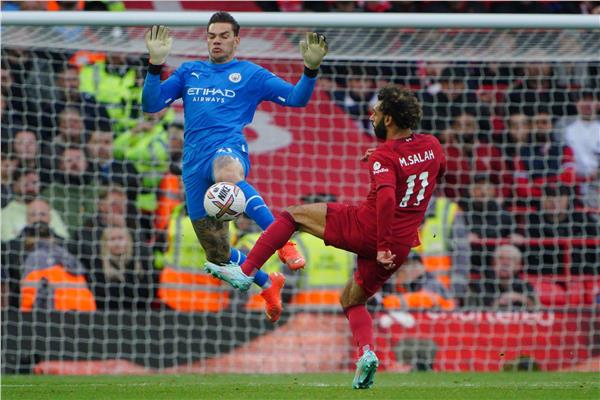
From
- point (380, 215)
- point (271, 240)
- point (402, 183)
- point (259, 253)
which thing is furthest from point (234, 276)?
point (402, 183)

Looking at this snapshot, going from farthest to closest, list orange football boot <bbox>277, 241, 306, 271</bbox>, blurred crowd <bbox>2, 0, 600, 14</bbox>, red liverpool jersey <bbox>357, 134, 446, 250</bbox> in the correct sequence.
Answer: blurred crowd <bbox>2, 0, 600, 14</bbox> → orange football boot <bbox>277, 241, 306, 271</bbox> → red liverpool jersey <bbox>357, 134, 446, 250</bbox>

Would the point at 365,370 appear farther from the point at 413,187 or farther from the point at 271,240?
the point at 413,187

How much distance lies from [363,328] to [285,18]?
11.7 ft

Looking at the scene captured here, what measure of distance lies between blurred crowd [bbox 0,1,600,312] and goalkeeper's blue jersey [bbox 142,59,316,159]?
3592mm

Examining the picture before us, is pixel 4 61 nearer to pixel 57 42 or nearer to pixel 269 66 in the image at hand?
pixel 57 42

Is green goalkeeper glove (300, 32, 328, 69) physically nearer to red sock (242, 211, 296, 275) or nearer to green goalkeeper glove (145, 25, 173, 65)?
green goalkeeper glove (145, 25, 173, 65)

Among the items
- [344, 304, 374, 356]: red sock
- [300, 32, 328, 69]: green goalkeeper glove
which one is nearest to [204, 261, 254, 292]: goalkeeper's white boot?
[344, 304, 374, 356]: red sock

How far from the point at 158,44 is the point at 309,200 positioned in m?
4.35

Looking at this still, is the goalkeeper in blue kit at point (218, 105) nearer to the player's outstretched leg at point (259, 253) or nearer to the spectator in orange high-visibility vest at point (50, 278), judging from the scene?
the player's outstretched leg at point (259, 253)

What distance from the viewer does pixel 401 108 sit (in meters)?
8.29

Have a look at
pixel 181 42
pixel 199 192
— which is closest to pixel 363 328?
pixel 199 192

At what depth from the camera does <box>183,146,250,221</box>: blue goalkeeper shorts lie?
373 inches

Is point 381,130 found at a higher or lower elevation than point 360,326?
higher

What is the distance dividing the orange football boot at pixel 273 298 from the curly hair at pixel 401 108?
1719 mm
